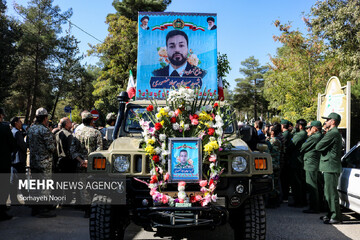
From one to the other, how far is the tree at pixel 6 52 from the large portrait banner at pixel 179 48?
2139 centimetres

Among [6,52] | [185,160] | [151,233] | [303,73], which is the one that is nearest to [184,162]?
[185,160]

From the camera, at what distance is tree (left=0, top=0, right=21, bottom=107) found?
25.3 meters

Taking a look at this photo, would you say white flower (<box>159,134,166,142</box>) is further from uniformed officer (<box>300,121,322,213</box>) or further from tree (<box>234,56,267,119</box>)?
tree (<box>234,56,267,119</box>)

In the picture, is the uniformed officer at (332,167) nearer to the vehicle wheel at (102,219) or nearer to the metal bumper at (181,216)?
the metal bumper at (181,216)

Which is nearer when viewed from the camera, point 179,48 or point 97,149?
point 97,149

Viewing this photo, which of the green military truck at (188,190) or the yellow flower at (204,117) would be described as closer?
the green military truck at (188,190)

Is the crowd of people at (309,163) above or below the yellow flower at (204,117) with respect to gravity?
below

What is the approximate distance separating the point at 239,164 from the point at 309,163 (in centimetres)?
360

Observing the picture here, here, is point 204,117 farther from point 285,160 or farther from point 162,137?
point 285,160

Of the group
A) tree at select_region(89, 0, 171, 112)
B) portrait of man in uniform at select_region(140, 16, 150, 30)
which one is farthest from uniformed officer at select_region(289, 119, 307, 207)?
tree at select_region(89, 0, 171, 112)

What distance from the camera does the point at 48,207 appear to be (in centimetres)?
654

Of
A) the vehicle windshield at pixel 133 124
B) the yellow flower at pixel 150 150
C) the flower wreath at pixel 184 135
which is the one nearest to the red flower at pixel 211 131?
the flower wreath at pixel 184 135

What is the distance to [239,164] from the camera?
14.0 ft

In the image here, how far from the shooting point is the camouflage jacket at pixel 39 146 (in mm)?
6426
